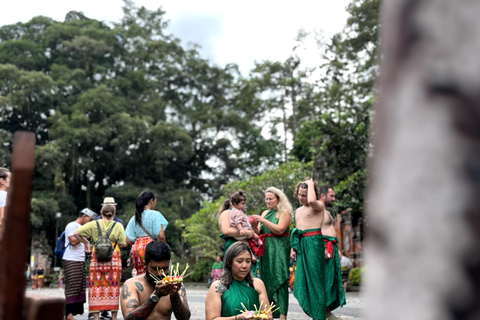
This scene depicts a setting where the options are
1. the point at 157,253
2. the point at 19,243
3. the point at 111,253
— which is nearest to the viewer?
the point at 19,243

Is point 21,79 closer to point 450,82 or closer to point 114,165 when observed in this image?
point 114,165

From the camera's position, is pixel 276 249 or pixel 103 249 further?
pixel 276 249

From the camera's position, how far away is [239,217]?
6.96 metres

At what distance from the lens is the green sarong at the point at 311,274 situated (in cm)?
703

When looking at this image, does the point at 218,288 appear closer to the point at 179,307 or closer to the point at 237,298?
the point at 237,298

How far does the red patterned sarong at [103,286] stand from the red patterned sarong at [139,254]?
27.3 inches

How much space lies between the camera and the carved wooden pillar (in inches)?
13.8

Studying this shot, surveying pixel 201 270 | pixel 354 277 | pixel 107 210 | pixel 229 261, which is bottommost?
pixel 201 270

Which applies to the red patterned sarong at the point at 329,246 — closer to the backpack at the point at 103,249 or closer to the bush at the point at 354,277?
the backpack at the point at 103,249

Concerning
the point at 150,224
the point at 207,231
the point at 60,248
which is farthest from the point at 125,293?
the point at 207,231

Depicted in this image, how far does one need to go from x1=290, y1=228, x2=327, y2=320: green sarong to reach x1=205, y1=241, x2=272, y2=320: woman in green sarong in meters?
2.49

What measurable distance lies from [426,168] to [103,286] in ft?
24.2

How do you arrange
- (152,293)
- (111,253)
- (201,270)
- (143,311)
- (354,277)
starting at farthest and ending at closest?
1. (201,270)
2. (354,277)
3. (111,253)
4. (152,293)
5. (143,311)

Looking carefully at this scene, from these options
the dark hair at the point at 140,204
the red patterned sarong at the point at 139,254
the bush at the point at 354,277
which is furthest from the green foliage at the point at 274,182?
the red patterned sarong at the point at 139,254
